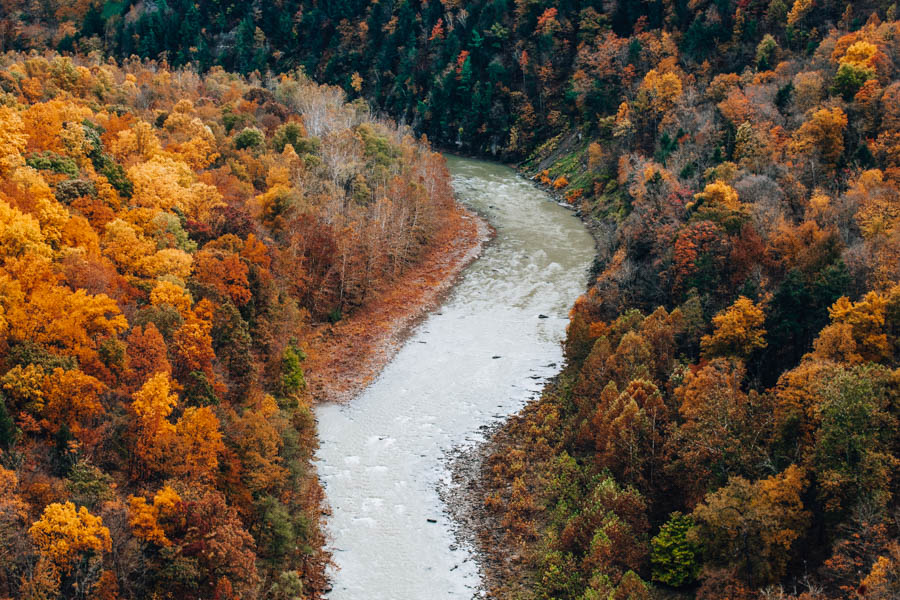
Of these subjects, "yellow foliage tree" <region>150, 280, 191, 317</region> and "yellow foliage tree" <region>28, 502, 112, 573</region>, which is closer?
"yellow foliage tree" <region>28, 502, 112, 573</region>

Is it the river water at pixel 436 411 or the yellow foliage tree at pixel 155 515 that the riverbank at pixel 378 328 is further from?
the yellow foliage tree at pixel 155 515

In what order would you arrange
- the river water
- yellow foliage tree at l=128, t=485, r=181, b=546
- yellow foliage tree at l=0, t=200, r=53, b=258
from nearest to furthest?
yellow foliage tree at l=128, t=485, r=181, b=546 → yellow foliage tree at l=0, t=200, r=53, b=258 → the river water

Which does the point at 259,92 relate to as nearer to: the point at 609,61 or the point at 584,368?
the point at 609,61

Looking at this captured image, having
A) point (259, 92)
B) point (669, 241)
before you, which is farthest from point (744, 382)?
point (259, 92)

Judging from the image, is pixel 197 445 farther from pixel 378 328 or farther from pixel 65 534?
pixel 378 328

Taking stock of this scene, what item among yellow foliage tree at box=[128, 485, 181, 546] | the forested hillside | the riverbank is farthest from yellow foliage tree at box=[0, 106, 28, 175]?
yellow foliage tree at box=[128, 485, 181, 546]

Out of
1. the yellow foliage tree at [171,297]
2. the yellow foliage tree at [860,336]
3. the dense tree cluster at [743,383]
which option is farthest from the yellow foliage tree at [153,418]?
the yellow foliage tree at [860,336]

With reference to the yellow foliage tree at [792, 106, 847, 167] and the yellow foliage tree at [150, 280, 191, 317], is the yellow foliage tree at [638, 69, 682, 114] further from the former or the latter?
the yellow foliage tree at [150, 280, 191, 317]
